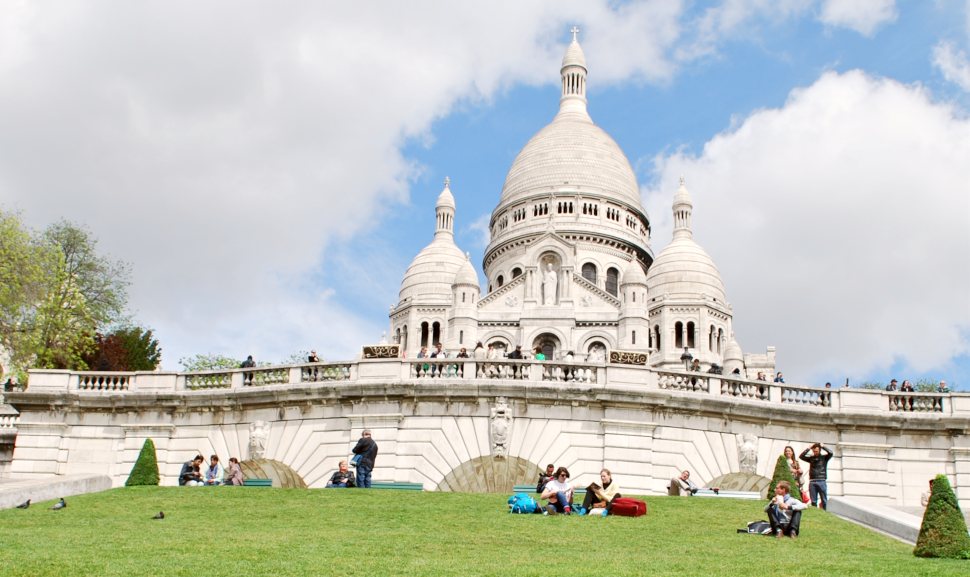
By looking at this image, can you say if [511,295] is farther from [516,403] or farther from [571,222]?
[516,403]

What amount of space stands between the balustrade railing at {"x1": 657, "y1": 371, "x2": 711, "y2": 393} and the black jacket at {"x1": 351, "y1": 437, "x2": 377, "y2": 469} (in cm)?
783

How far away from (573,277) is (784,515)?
3212 inches

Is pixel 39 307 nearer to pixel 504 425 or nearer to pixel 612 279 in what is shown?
pixel 504 425

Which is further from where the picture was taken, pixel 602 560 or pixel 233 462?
pixel 233 462

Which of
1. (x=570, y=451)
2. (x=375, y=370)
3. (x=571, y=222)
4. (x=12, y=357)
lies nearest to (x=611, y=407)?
(x=570, y=451)

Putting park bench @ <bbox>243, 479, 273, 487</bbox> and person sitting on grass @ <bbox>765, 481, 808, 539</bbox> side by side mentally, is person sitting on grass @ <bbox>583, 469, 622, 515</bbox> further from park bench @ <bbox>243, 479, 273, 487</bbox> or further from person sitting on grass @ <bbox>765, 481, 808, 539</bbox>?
park bench @ <bbox>243, 479, 273, 487</bbox>

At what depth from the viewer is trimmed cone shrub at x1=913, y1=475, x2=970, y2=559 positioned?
16844 millimetres

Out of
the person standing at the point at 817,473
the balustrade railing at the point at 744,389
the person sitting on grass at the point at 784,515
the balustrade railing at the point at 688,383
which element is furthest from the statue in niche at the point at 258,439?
the person sitting on grass at the point at 784,515

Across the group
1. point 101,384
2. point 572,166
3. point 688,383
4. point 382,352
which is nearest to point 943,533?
point 688,383

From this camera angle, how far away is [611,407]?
28188 millimetres

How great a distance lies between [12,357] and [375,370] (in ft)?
91.0

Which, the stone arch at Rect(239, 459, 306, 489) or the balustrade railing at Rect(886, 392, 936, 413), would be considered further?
the balustrade railing at Rect(886, 392, 936, 413)

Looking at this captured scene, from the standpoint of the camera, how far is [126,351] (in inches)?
2341

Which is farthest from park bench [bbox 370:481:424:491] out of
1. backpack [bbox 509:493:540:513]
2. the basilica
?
the basilica
